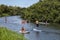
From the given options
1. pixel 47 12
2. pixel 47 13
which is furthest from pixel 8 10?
pixel 47 13

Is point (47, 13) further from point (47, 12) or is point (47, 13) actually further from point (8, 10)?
point (8, 10)

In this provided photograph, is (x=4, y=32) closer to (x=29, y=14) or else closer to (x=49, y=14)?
(x=49, y=14)

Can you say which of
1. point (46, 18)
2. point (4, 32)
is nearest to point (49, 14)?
point (46, 18)

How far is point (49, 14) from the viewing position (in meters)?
63.7

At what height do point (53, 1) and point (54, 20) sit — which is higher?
point (53, 1)

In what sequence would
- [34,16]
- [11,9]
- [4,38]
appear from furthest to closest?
[11,9] → [34,16] → [4,38]

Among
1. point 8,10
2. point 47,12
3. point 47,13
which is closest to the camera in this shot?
point 47,13

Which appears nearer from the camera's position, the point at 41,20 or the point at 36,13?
the point at 41,20

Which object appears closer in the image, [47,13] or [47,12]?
[47,13]

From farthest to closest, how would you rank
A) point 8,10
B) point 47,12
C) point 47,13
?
point 8,10 → point 47,12 → point 47,13

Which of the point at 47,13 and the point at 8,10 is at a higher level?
the point at 47,13

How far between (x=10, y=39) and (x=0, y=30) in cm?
90

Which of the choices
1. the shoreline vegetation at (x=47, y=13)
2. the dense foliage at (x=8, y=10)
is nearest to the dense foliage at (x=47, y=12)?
the shoreline vegetation at (x=47, y=13)

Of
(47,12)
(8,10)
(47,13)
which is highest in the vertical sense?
(47,12)
